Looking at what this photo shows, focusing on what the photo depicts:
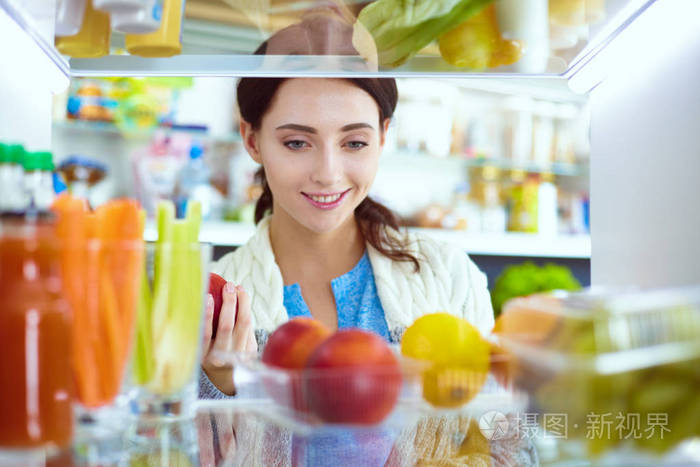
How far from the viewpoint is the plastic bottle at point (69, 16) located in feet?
2.49

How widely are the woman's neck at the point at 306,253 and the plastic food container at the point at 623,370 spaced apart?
1115 mm

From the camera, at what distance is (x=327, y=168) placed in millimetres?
1458

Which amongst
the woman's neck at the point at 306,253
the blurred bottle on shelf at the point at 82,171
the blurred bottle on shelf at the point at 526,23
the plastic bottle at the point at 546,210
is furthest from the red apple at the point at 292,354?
the plastic bottle at the point at 546,210

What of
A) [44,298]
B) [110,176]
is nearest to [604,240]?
[44,298]

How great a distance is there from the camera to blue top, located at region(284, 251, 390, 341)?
5.38 feet

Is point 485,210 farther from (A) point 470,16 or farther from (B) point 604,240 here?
(A) point 470,16

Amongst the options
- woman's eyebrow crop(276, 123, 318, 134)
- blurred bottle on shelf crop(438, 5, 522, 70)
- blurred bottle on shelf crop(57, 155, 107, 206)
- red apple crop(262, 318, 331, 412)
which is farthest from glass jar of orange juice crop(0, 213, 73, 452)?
blurred bottle on shelf crop(57, 155, 107, 206)

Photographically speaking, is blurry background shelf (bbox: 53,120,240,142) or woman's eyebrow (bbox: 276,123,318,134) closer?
woman's eyebrow (bbox: 276,123,318,134)

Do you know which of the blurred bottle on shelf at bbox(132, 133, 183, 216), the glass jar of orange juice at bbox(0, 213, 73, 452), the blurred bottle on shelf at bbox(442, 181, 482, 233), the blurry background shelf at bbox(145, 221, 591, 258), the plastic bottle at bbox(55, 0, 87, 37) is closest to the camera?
the glass jar of orange juice at bbox(0, 213, 73, 452)

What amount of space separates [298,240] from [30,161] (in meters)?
1.11

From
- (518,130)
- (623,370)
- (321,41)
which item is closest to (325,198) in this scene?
(321,41)

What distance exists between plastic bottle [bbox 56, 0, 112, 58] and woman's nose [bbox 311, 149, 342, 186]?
1.98 feet

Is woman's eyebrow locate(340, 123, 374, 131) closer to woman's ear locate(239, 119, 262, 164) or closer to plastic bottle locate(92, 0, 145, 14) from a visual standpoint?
woman's ear locate(239, 119, 262, 164)

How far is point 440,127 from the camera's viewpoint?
10.8 ft
